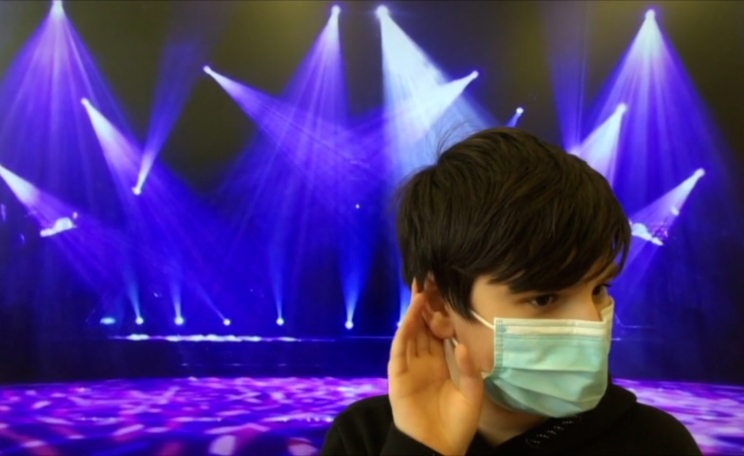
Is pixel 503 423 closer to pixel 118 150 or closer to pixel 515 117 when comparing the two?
pixel 515 117

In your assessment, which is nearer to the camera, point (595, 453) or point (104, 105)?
point (595, 453)

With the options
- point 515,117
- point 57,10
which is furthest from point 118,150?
point 515,117

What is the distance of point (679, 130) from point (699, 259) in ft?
1.50

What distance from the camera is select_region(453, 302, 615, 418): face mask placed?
1.12m

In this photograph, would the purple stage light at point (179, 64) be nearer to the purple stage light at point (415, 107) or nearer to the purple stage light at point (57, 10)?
the purple stage light at point (57, 10)

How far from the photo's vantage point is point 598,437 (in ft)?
3.78

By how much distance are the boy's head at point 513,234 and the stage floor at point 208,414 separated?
40.5 inches

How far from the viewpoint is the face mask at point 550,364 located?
3.67 feet

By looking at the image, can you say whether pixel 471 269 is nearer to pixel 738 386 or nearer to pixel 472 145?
pixel 472 145

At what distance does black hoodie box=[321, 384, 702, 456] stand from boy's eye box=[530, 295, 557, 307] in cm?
24

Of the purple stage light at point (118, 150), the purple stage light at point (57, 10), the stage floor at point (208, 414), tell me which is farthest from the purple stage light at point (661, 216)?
the purple stage light at point (57, 10)

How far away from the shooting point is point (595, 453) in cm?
113

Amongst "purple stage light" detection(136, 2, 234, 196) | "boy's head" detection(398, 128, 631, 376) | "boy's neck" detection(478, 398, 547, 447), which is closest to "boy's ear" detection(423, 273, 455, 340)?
"boy's head" detection(398, 128, 631, 376)

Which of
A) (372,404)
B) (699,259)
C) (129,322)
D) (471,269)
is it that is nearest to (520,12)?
(699,259)
